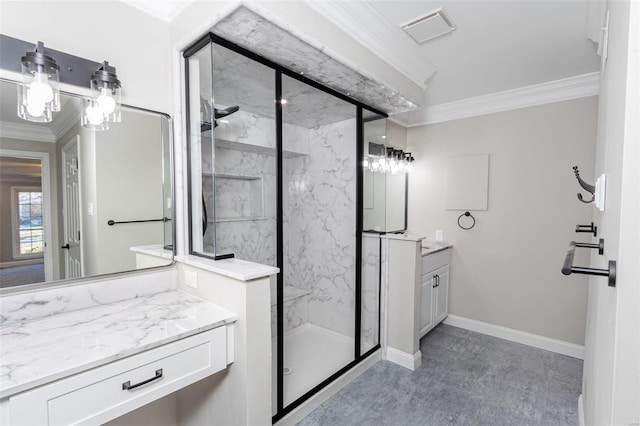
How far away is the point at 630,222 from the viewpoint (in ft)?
2.14

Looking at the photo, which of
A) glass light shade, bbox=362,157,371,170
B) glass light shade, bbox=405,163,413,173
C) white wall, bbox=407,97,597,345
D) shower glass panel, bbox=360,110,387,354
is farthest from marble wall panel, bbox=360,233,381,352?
glass light shade, bbox=405,163,413,173

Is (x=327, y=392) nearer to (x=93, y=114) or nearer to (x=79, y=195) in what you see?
(x=79, y=195)

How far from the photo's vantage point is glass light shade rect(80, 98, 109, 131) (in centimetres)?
152

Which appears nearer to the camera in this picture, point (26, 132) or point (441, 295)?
point (26, 132)

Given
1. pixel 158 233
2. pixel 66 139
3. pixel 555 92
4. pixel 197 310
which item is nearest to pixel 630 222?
pixel 197 310

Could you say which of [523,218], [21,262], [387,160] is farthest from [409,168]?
[21,262]

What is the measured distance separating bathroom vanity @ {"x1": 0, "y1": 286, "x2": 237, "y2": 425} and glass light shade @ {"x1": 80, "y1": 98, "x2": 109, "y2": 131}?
0.82 meters

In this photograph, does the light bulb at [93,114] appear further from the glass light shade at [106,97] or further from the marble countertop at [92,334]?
the marble countertop at [92,334]

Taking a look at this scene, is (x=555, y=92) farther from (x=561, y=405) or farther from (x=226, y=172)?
(x=226, y=172)

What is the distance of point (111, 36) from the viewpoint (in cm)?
158

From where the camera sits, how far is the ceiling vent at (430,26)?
1.92 m

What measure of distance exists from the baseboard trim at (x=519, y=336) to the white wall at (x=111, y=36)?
355cm

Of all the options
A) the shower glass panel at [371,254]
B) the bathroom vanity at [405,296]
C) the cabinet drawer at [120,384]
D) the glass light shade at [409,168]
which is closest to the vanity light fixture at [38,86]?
the cabinet drawer at [120,384]

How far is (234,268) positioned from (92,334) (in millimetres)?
604
